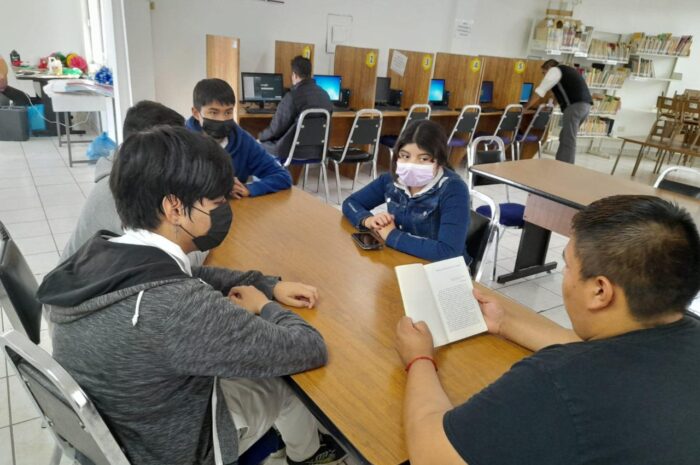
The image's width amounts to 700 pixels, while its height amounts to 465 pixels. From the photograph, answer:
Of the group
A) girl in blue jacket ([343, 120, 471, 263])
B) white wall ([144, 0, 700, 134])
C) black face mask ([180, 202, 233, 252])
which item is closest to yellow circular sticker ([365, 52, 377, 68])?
white wall ([144, 0, 700, 134])

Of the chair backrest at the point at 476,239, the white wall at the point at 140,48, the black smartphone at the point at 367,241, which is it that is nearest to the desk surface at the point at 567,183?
the chair backrest at the point at 476,239

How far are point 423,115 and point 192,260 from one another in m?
4.26

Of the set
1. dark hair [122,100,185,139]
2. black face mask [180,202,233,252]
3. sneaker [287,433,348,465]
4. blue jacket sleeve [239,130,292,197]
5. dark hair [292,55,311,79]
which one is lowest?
sneaker [287,433,348,465]

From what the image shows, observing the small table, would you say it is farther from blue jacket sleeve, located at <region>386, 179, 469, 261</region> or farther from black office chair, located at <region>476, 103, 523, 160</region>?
black office chair, located at <region>476, 103, 523, 160</region>

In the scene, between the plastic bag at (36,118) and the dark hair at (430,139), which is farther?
the plastic bag at (36,118)

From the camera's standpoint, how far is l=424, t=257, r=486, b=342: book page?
1162 mm

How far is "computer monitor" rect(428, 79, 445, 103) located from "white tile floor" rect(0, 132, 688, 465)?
1324 millimetres

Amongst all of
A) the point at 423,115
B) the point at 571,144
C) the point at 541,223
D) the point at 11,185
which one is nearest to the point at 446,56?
the point at 423,115

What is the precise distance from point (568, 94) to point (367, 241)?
513 cm

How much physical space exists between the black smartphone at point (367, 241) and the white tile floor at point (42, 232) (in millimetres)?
1305

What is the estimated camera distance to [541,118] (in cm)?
→ 629

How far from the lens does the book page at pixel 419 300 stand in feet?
3.74

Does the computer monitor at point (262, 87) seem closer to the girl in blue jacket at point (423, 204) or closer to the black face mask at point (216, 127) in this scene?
the black face mask at point (216, 127)

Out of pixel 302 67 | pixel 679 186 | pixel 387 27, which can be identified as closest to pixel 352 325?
pixel 679 186
